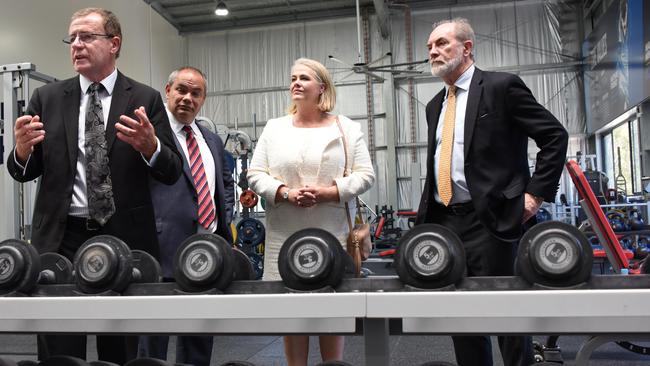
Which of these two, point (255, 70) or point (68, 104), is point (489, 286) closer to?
point (68, 104)

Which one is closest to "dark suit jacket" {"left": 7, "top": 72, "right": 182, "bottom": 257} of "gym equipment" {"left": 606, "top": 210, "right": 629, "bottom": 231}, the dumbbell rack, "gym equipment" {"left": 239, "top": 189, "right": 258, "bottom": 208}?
the dumbbell rack

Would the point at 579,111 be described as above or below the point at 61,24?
below

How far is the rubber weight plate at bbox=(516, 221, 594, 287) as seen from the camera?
110 cm

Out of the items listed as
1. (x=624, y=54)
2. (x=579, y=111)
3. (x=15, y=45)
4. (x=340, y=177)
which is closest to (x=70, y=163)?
(x=340, y=177)

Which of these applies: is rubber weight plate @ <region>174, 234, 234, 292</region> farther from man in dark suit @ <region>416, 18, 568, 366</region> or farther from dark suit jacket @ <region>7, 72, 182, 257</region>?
man in dark suit @ <region>416, 18, 568, 366</region>

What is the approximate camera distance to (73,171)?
161 cm

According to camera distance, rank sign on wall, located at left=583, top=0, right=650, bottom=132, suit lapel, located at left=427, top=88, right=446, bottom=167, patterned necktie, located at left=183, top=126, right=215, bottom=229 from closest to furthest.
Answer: suit lapel, located at left=427, top=88, right=446, bottom=167 → patterned necktie, located at left=183, top=126, right=215, bottom=229 → sign on wall, located at left=583, top=0, right=650, bottom=132

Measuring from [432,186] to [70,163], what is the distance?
1.15m

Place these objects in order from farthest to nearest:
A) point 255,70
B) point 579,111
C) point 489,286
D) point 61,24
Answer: point 255,70
point 579,111
point 61,24
point 489,286

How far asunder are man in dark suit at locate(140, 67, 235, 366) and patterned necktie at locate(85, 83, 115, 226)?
1.35ft

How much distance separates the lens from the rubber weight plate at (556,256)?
1.10m

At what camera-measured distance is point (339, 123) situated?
209cm

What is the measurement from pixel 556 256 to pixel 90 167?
1245mm

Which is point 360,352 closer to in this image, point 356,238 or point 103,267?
point 356,238
